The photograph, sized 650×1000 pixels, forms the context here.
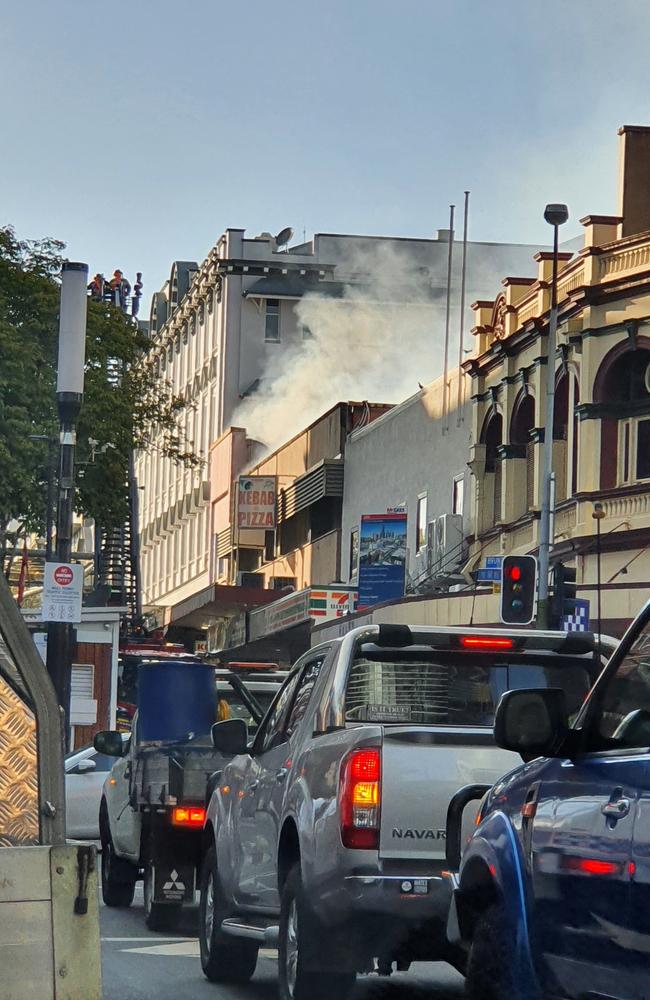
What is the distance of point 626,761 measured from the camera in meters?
5.20

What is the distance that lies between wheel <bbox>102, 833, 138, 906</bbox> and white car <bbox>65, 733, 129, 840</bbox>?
6.89 meters

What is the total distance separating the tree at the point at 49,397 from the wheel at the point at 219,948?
30091mm

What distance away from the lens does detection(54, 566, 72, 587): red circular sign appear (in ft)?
83.9

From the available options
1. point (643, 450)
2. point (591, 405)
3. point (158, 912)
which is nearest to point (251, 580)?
point (591, 405)

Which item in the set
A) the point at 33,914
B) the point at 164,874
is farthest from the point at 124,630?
the point at 33,914

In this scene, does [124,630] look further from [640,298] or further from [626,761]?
[626,761]

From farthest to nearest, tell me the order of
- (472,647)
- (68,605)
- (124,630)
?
(124,630) → (68,605) → (472,647)

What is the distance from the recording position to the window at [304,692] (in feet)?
32.3

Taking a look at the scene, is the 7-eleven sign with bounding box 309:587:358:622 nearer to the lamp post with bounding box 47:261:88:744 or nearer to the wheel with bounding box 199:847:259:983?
the lamp post with bounding box 47:261:88:744

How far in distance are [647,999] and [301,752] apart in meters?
4.73

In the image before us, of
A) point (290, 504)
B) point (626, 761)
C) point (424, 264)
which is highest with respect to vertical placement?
point (424, 264)

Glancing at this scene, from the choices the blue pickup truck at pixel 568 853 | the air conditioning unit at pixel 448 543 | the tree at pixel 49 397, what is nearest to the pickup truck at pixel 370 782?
the blue pickup truck at pixel 568 853

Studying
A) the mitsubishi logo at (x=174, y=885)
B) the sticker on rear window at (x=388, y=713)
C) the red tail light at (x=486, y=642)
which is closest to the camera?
the sticker on rear window at (x=388, y=713)

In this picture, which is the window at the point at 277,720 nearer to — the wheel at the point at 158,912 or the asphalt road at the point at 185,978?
the asphalt road at the point at 185,978
